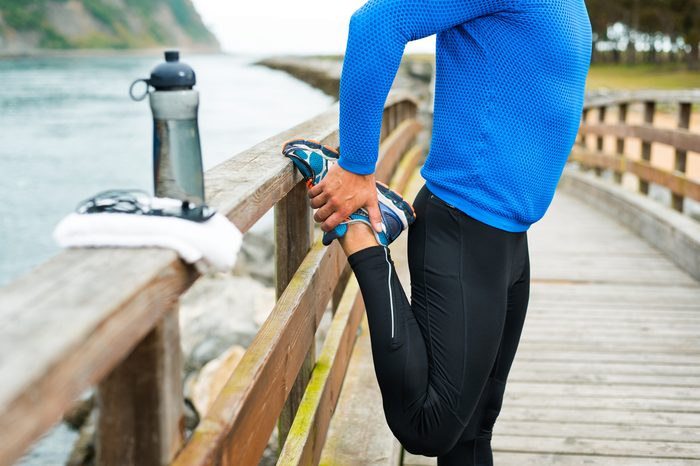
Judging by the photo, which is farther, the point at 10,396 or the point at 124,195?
the point at 124,195

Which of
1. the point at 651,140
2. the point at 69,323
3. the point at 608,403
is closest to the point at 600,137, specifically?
the point at 651,140

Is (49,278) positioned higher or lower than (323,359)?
higher

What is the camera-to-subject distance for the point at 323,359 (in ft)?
9.55

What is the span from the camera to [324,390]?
2.74 m

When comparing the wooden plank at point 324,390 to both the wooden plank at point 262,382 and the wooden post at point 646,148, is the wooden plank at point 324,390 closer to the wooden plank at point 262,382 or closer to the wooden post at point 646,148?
the wooden plank at point 262,382

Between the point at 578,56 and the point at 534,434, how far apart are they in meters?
1.71

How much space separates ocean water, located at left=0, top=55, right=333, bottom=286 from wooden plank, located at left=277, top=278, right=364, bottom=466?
13.3 m

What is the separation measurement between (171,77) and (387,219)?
863 mm

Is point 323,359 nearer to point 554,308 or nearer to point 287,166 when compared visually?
point 287,166

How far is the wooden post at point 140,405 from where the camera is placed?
49.3 inches

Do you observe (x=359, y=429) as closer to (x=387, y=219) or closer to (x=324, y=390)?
(x=324, y=390)

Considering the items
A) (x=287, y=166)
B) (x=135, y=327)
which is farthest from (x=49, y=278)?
(x=287, y=166)

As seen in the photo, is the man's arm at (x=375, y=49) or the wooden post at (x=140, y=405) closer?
the wooden post at (x=140, y=405)

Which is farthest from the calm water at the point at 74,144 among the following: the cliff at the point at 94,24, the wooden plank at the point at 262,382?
the cliff at the point at 94,24
